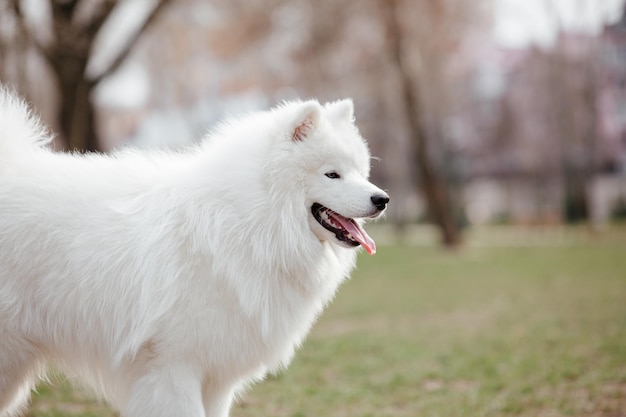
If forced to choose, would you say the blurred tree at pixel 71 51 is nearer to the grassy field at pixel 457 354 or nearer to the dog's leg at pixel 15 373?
the grassy field at pixel 457 354

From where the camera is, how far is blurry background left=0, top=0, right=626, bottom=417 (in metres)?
5.88

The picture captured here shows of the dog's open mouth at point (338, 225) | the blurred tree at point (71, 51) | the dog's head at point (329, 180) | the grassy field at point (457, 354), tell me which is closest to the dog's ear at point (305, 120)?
the dog's head at point (329, 180)

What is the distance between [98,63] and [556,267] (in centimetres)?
1189

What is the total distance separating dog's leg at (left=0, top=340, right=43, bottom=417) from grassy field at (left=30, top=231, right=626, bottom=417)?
1441mm

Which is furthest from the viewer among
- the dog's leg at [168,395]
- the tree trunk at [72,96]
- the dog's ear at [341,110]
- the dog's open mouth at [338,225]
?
the tree trunk at [72,96]

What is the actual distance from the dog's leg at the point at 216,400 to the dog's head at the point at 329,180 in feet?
3.37

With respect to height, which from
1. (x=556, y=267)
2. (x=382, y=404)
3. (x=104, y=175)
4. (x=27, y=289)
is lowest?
(x=556, y=267)

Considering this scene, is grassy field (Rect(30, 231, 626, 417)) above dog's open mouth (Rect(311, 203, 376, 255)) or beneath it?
beneath

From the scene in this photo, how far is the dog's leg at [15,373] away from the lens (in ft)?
11.0

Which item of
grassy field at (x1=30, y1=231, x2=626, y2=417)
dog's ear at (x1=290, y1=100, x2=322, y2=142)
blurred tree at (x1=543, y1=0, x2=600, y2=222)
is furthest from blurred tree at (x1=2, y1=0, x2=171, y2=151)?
blurred tree at (x1=543, y1=0, x2=600, y2=222)

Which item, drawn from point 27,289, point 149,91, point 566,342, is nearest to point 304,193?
point 27,289

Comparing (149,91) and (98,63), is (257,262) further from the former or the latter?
(149,91)

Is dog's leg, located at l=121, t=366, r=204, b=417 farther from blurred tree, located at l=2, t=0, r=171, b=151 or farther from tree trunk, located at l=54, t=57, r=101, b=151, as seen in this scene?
tree trunk, located at l=54, t=57, r=101, b=151

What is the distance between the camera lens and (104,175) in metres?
3.65
